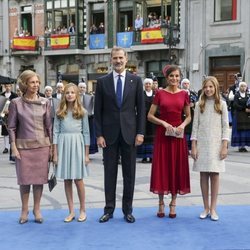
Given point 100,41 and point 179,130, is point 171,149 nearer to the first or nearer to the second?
point 179,130

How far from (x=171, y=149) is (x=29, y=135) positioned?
5.53 feet

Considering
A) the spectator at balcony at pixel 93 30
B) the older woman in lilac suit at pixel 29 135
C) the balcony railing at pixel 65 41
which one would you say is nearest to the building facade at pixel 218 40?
the spectator at balcony at pixel 93 30

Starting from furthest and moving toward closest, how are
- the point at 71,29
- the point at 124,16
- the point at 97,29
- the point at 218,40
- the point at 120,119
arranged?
the point at 71,29 → the point at 97,29 → the point at 124,16 → the point at 218,40 → the point at 120,119

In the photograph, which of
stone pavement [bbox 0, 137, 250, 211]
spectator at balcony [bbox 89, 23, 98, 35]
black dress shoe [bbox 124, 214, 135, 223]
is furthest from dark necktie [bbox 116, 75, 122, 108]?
spectator at balcony [bbox 89, 23, 98, 35]

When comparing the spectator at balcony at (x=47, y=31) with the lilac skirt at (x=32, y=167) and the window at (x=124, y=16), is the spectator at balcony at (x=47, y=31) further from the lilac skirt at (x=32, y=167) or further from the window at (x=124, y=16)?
the lilac skirt at (x=32, y=167)

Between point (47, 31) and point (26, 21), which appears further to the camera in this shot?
point (26, 21)

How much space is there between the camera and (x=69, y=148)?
577cm

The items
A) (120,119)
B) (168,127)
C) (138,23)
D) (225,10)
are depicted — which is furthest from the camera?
(138,23)

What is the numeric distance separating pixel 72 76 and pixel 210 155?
24117mm

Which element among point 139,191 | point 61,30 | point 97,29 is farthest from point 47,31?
point 139,191

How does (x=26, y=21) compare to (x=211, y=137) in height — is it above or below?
above

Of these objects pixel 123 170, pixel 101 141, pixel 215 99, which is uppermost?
pixel 215 99

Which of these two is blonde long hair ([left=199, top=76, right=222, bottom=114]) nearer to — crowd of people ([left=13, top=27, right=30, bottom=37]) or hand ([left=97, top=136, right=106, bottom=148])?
hand ([left=97, top=136, right=106, bottom=148])

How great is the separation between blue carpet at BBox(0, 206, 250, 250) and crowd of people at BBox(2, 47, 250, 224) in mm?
163
